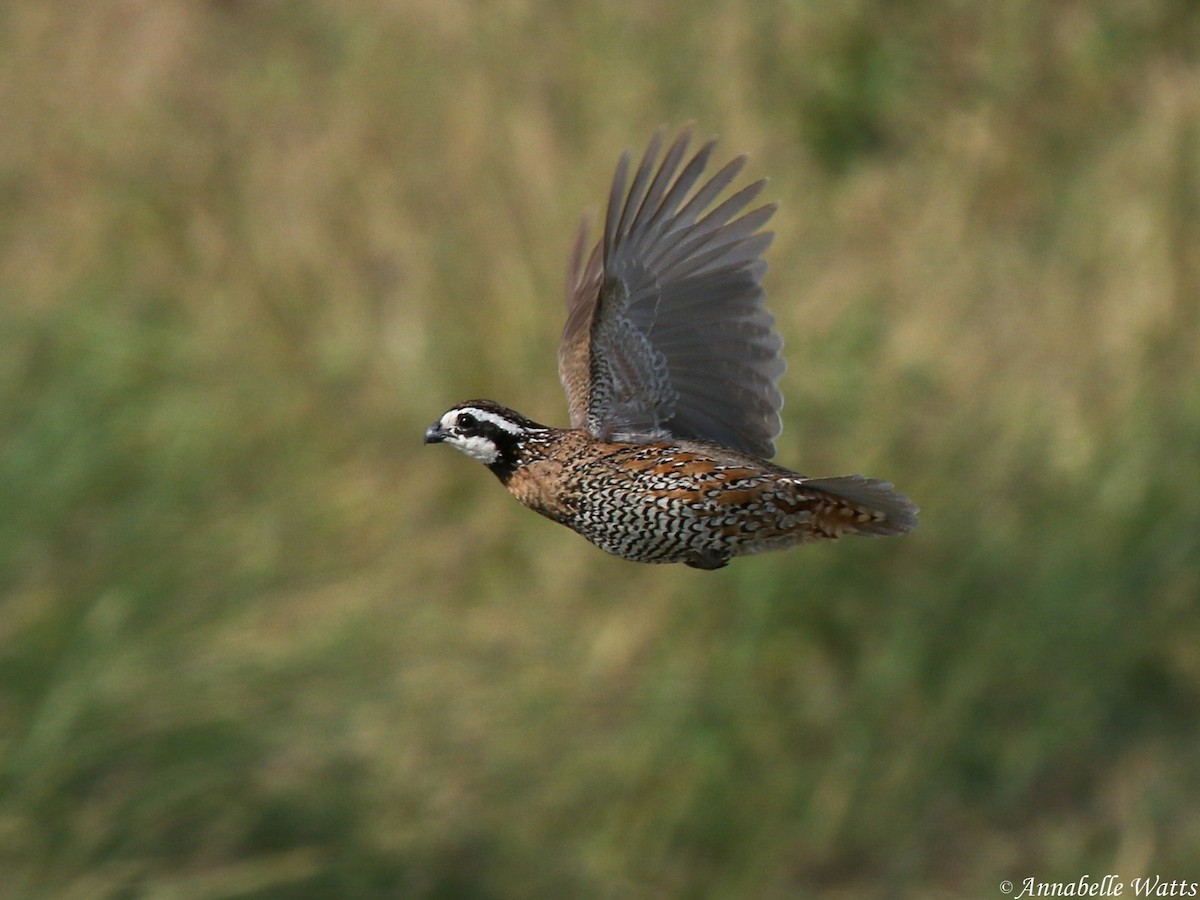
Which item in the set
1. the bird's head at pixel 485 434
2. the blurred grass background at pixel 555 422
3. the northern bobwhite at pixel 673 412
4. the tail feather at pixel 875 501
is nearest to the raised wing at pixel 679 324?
the northern bobwhite at pixel 673 412

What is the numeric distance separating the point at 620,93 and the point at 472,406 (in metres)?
7.39

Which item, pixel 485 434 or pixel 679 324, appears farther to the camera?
pixel 679 324

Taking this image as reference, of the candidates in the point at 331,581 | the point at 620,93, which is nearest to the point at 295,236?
the point at 620,93

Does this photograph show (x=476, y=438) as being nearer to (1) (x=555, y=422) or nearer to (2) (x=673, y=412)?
(2) (x=673, y=412)

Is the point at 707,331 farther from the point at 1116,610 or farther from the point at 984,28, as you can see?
the point at 984,28

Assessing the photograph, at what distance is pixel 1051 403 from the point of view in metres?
9.98

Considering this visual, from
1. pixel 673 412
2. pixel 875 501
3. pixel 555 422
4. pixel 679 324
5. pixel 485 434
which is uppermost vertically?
pixel 555 422

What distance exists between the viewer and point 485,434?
11.9 feet

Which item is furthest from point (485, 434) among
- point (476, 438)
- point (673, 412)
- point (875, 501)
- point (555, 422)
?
point (555, 422)

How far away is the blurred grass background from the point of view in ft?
25.0

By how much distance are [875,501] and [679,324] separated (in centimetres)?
92

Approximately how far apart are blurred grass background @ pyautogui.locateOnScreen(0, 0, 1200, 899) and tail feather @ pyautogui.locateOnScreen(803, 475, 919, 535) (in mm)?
4214

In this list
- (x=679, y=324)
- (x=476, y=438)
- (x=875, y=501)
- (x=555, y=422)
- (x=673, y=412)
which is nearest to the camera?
(x=875, y=501)

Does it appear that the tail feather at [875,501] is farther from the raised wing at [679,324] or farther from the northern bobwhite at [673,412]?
the raised wing at [679,324]
